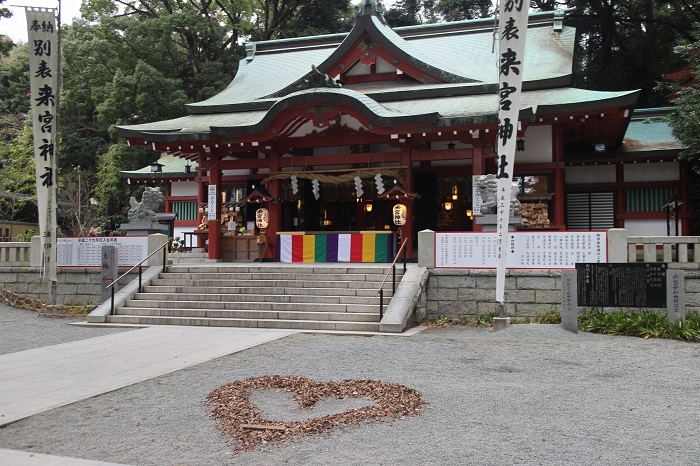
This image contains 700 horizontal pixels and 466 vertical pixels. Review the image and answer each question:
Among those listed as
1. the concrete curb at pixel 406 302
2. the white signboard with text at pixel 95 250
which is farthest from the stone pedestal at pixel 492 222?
the white signboard with text at pixel 95 250

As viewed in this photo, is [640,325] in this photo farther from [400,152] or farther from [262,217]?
[262,217]

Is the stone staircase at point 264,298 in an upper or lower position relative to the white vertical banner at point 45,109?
lower

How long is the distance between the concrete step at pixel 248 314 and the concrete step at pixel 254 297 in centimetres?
49

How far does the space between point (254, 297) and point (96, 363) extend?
4994 millimetres

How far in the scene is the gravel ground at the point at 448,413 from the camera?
4.84m

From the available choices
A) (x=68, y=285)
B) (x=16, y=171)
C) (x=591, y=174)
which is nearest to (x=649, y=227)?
(x=591, y=174)

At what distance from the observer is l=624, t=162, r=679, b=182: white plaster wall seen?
1820cm

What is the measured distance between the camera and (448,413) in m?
5.86

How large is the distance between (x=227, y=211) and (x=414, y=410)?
14779 millimetres

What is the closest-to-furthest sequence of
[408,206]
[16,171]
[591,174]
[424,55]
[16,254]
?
[408,206], [16,254], [591,174], [424,55], [16,171]

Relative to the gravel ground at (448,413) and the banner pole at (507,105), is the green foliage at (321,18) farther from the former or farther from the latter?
the gravel ground at (448,413)

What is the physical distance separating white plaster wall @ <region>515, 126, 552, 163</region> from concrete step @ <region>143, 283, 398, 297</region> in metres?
6.80

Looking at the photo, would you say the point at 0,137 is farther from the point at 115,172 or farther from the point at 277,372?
the point at 277,372

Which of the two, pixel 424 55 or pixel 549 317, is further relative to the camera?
pixel 424 55
